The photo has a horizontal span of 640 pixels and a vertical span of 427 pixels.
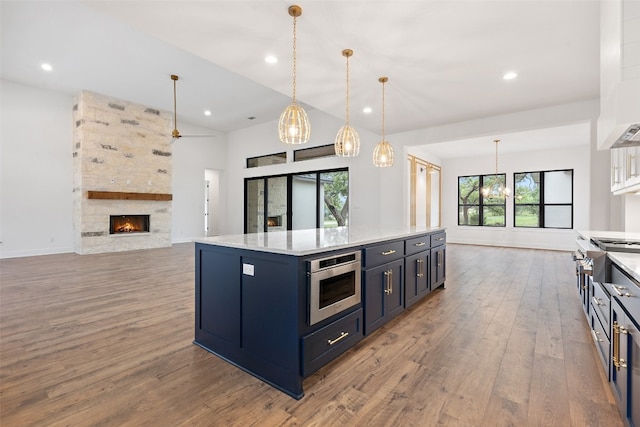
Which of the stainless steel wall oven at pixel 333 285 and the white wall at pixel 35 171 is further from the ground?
the white wall at pixel 35 171

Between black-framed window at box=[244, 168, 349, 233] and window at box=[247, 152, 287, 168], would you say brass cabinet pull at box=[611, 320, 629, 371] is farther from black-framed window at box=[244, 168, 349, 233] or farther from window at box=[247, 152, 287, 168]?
window at box=[247, 152, 287, 168]

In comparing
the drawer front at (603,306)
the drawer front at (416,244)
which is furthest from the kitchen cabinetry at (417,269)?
the drawer front at (603,306)

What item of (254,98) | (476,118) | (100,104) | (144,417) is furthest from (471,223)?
(100,104)

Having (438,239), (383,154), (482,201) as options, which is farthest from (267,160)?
(482,201)

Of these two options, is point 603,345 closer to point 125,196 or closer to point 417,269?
point 417,269

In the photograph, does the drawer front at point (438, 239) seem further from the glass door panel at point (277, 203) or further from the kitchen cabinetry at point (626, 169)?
the glass door panel at point (277, 203)

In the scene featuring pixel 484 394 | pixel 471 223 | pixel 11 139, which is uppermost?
pixel 11 139

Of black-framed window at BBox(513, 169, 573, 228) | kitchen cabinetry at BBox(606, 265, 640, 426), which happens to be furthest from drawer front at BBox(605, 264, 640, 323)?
black-framed window at BBox(513, 169, 573, 228)

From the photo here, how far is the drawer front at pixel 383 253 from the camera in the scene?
242 cm

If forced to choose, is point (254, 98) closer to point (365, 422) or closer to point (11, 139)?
point (11, 139)

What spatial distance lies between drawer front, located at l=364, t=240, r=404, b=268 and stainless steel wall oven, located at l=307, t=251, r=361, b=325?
154 millimetres

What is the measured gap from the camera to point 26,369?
2.03m

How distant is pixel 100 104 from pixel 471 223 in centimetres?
1079

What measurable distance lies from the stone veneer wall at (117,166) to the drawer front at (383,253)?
284 inches
